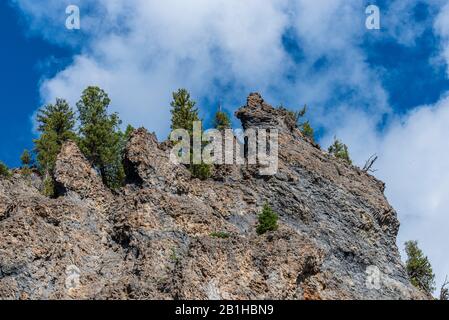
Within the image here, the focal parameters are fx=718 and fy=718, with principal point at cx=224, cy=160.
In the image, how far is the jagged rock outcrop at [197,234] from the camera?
150ft

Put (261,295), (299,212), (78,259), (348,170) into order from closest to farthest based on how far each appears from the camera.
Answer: (261,295)
(78,259)
(299,212)
(348,170)

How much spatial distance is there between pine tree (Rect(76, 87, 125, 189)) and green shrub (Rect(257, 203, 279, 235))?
743 inches

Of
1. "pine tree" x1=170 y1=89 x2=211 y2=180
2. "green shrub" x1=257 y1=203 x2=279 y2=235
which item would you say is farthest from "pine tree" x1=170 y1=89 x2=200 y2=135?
"green shrub" x1=257 y1=203 x2=279 y2=235

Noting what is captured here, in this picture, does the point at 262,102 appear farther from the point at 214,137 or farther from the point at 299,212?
the point at 299,212

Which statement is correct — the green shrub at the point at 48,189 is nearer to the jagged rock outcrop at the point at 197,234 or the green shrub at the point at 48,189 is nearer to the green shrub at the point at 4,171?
the jagged rock outcrop at the point at 197,234

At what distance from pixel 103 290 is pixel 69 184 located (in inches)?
488

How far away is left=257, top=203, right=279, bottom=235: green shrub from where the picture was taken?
5375cm

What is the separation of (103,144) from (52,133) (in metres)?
8.40

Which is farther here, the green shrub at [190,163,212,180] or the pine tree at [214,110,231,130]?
the pine tree at [214,110,231,130]

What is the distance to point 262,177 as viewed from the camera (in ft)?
200

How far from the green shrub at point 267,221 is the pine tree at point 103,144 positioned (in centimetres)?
1886

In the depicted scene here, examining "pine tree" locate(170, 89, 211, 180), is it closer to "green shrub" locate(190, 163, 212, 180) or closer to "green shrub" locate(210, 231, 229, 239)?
"green shrub" locate(190, 163, 212, 180)

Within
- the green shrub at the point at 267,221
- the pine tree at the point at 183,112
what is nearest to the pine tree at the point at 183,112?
the pine tree at the point at 183,112
